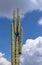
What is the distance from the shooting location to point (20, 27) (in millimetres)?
48812

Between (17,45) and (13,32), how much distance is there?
1.92 meters

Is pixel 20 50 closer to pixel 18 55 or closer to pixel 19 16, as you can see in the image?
pixel 18 55

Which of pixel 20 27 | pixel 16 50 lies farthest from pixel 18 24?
pixel 16 50

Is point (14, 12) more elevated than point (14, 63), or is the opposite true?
point (14, 12)

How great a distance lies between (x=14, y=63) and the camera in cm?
4784

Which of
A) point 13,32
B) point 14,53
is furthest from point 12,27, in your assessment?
point 14,53

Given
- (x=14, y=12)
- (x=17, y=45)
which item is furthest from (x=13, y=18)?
(x=17, y=45)

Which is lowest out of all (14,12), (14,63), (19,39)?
(14,63)

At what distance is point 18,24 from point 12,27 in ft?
3.17

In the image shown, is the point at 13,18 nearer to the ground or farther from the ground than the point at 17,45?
farther from the ground

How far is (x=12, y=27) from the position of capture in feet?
158

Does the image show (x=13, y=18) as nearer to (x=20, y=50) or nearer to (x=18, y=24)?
(x=18, y=24)

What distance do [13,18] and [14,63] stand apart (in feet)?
20.8

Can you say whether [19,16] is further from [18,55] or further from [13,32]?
[18,55]
